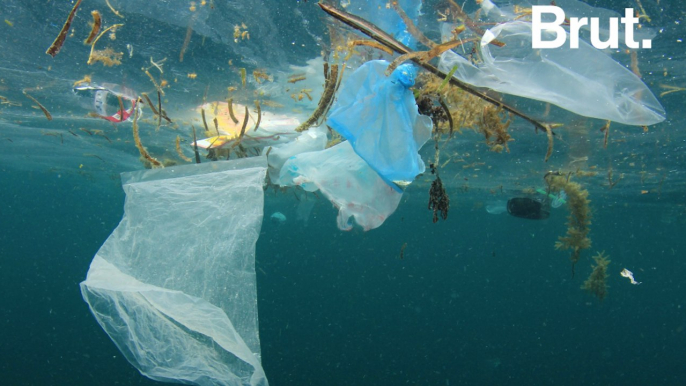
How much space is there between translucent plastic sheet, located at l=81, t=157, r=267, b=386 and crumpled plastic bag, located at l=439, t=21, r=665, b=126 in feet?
7.49

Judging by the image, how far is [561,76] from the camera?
118 inches

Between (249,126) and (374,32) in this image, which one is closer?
(374,32)

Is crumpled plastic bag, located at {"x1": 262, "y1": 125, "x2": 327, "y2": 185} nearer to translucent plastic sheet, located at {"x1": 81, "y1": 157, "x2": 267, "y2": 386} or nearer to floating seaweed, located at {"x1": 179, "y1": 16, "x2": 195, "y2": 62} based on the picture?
translucent plastic sheet, located at {"x1": 81, "y1": 157, "x2": 267, "y2": 386}

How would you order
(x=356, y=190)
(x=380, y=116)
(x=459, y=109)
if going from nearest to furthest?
(x=380, y=116)
(x=356, y=190)
(x=459, y=109)

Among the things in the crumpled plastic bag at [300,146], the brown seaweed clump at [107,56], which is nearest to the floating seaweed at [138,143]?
the crumpled plastic bag at [300,146]

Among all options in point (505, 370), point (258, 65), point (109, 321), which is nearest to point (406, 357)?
point (505, 370)

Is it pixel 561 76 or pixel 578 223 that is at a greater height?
pixel 561 76

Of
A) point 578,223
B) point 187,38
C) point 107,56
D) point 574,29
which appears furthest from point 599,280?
point 107,56

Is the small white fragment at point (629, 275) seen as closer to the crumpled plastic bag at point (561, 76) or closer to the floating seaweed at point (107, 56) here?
the crumpled plastic bag at point (561, 76)

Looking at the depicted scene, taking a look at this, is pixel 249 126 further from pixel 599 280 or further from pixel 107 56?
pixel 599 280

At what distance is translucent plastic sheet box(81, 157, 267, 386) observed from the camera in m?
2.71

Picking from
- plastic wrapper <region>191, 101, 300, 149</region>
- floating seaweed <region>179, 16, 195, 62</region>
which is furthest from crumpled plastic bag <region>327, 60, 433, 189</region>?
floating seaweed <region>179, 16, 195, 62</region>

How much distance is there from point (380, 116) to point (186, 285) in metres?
2.04

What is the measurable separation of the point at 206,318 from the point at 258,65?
642 cm
